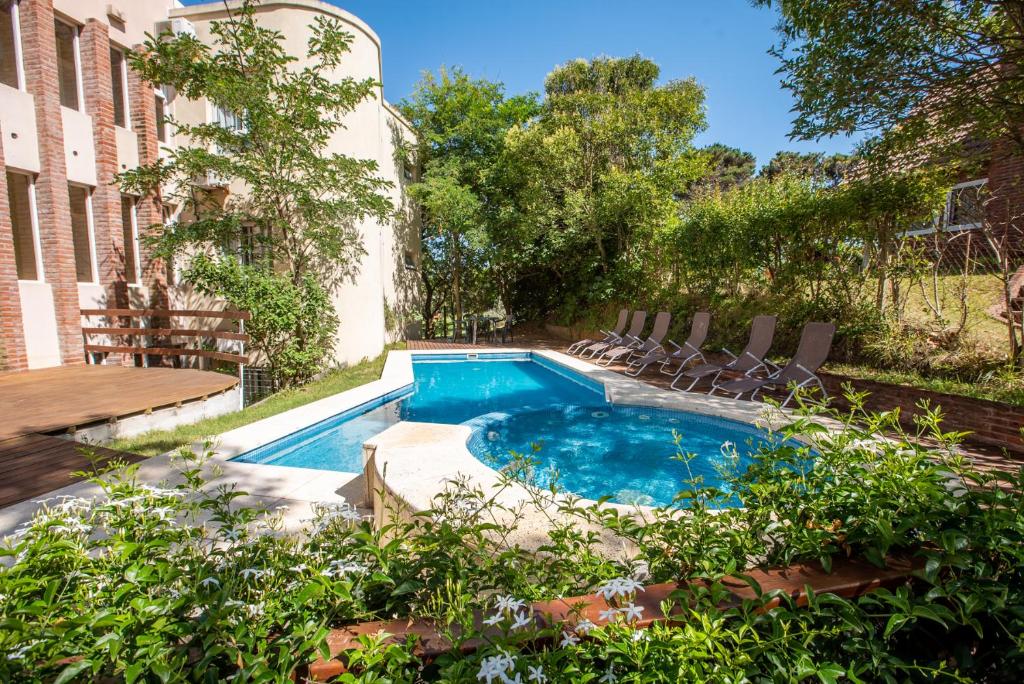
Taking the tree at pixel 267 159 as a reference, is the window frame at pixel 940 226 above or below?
below

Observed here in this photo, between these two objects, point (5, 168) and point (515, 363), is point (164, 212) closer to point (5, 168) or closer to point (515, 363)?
point (5, 168)

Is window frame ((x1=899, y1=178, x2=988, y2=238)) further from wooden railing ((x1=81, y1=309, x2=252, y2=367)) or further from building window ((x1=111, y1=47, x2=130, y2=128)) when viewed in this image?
building window ((x1=111, y1=47, x2=130, y2=128))

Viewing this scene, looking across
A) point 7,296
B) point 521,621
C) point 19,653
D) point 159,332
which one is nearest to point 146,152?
point 7,296

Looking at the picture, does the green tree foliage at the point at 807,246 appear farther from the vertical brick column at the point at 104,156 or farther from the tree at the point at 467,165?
the vertical brick column at the point at 104,156

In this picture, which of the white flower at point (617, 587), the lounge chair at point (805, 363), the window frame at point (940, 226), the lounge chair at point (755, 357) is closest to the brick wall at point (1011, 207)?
the window frame at point (940, 226)

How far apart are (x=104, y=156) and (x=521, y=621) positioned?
1278 centimetres

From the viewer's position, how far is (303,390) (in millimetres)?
9289

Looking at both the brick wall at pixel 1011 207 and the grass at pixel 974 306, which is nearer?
the brick wall at pixel 1011 207

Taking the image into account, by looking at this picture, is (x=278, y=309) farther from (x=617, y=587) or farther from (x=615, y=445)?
(x=617, y=587)

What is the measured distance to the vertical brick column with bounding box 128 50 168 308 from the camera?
10625 millimetres

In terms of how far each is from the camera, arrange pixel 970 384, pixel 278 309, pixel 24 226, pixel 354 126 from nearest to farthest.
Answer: pixel 970 384 < pixel 24 226 < pixel 278 309 < pixel 354 126

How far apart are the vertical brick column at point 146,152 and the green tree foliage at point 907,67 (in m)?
12.1

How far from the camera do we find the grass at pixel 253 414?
214 inches

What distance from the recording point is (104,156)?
9789mm
